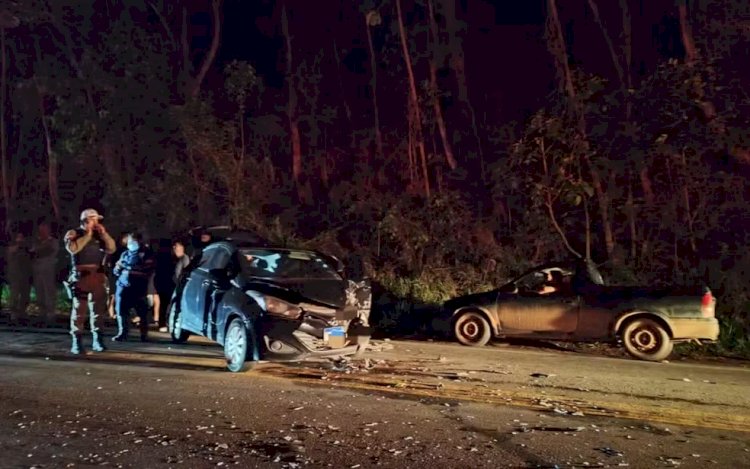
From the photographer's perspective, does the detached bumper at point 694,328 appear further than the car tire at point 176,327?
No

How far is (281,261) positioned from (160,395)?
298 centimetres

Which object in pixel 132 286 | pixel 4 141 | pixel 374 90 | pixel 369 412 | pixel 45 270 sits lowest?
pixel 369 412

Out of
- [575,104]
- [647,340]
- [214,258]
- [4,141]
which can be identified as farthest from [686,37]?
[4,141]

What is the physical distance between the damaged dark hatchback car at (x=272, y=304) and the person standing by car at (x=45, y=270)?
444 cm

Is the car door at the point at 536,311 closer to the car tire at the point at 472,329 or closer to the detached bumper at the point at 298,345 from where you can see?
the car tire at the point at 472,329

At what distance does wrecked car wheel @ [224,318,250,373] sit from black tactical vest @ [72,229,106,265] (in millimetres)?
2343

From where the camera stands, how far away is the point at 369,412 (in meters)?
7.03

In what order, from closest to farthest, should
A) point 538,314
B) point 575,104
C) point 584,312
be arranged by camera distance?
point 584,312 → point 538,314 → point 575,104

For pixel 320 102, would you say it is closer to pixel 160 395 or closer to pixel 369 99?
pixel 369 99

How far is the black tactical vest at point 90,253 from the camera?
10.0m

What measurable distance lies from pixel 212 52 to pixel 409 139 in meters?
6.03

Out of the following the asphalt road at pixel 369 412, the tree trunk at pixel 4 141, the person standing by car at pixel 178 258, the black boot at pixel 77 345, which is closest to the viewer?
the asphalt road at pixel 369 412

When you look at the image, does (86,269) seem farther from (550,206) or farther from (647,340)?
(550,206)

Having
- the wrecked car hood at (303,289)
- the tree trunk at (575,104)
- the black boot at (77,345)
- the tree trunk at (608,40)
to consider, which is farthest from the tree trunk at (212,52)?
the wrecked car hood at (303,289)
